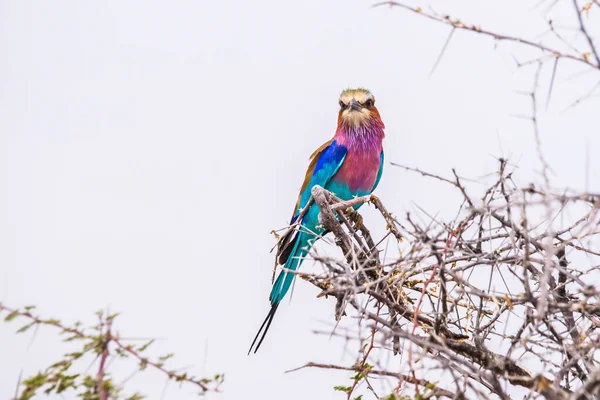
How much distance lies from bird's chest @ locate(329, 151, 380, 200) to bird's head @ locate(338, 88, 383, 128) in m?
0.24

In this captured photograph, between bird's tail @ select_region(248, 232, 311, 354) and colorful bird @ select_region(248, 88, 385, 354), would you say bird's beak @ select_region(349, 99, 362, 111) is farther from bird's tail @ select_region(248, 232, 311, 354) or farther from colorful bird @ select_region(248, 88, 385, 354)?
bird's tail @ select_region(248, 232, 311, 354)

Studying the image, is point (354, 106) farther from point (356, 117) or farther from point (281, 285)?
point (281, 285)

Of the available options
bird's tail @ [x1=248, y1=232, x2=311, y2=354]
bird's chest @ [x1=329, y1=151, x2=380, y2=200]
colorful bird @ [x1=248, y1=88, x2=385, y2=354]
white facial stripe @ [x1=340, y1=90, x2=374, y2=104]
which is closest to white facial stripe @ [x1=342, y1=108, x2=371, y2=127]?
colorful bird @ [x1=248, y1=88, x2=385, y2=354]

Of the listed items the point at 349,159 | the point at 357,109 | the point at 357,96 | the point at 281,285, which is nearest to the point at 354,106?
the point at 357,109

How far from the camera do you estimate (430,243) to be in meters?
2.41

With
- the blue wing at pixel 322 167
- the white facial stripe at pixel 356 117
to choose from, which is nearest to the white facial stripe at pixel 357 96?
the white facial stripe at pixel 356 117

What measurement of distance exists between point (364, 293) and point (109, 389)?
3.22 ft

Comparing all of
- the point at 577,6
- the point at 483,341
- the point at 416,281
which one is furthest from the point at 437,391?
the point at 577,6

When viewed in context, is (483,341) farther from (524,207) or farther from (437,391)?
(524,207)

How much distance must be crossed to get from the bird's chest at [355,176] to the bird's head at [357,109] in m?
0.24

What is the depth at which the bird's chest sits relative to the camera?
5.41m

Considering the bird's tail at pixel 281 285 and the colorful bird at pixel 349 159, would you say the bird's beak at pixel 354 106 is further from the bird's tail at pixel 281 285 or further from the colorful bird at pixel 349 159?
the bird's tail at pixel 281 285

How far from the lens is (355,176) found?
213 inches

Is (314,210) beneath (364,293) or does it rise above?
above
